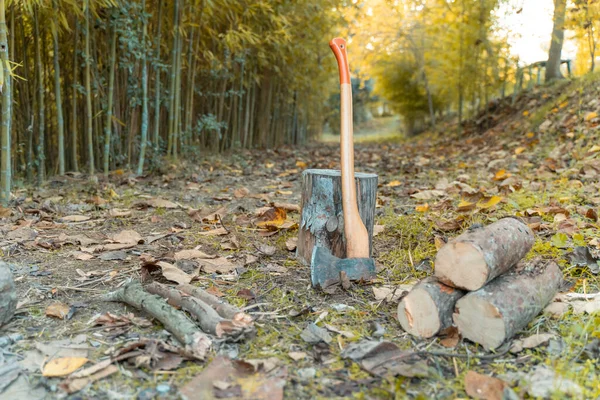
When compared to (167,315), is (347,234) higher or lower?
higher

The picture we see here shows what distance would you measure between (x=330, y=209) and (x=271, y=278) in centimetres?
43

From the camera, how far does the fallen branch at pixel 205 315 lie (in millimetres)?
1598

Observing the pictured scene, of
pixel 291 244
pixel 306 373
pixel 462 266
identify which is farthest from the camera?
pixel 291 244

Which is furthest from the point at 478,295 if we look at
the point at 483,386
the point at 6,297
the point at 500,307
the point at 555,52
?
the point at 555,52

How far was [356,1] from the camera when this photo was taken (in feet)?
30.4

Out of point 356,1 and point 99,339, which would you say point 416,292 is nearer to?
point 99,339

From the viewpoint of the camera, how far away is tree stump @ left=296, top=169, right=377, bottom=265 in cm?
235

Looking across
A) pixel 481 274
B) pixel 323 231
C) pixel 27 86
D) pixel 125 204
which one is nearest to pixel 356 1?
pixel 27 86

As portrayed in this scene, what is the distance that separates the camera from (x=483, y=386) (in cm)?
136

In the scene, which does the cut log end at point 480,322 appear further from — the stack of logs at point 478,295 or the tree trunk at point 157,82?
the tree trunk at point 157,82

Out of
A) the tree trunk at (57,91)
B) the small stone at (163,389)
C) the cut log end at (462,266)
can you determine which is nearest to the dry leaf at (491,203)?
the cut log end at (462,266)

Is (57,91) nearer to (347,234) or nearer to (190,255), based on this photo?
(190,255)

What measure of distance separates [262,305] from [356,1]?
848 cm

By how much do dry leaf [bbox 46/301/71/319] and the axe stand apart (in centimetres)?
93
